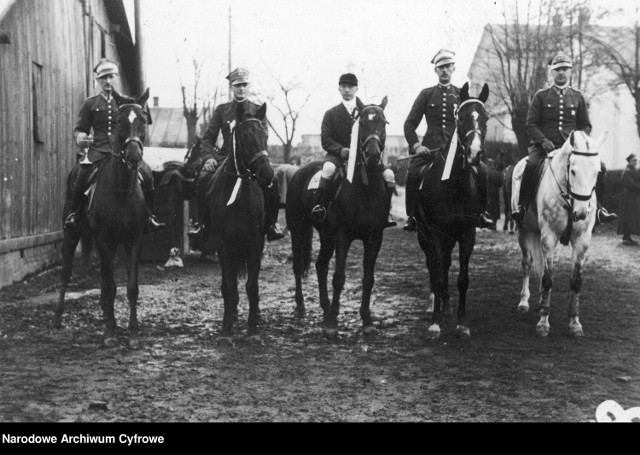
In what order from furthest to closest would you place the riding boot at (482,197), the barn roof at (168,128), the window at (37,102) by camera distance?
the barn roof at (168,128) → the window at (37,102) → the riding boot at (482,197)

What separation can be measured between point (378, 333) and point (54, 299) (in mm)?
4931

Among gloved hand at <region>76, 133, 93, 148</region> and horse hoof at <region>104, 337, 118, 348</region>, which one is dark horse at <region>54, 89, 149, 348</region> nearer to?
horse hoof at <region>104, 337, 118, 348</region>

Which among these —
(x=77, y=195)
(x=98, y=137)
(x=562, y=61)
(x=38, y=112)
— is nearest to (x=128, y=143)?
(x=77, y=195)

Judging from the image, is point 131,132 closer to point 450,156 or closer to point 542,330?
point 450,156

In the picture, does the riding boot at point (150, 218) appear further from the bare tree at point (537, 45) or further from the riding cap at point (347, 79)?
the bare tree at point (537, 45)

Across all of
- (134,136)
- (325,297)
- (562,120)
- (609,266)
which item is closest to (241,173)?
(134,136)

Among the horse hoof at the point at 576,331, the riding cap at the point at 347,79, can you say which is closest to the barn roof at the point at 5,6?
the riding cap at the point at 347,79

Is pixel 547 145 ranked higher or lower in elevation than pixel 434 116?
lower

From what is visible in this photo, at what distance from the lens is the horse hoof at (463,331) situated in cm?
815

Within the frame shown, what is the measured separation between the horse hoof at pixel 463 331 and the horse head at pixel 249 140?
110 inches

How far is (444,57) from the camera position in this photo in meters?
8.89

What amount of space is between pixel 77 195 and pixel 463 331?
183 inches

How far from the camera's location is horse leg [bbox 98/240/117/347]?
7.84 meters

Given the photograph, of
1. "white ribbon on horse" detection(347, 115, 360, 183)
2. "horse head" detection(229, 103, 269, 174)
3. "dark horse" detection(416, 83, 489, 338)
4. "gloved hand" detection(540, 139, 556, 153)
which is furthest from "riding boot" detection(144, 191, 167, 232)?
"gloved hand" detection(540, 139, 556, 153)
